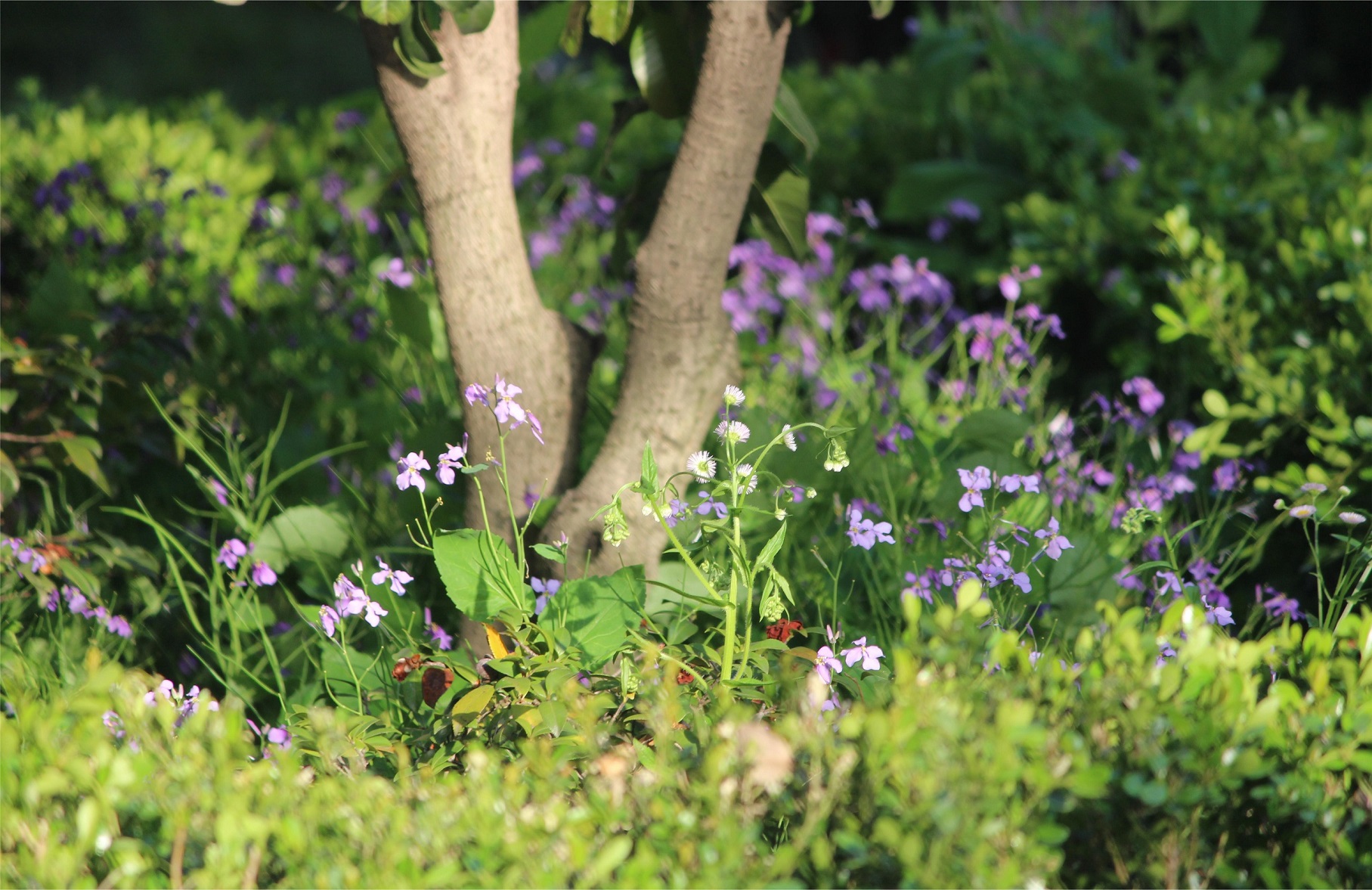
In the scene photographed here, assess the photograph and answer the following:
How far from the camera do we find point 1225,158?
328 centimetres

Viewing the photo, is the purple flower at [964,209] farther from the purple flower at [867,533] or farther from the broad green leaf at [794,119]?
the purple flower at [867,533]

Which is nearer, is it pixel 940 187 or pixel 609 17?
pixel 609 17

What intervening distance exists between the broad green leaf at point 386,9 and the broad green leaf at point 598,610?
96 centimetres

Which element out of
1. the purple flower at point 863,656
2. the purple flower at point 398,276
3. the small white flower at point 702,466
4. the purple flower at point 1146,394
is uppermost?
the purple flower at point 398,276

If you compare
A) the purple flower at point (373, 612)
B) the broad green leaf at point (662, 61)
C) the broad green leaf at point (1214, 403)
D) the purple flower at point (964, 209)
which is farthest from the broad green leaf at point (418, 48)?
the purple flower at point (964, 209)

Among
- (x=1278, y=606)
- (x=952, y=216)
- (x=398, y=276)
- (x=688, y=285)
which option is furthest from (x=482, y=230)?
(x=952, y=216)

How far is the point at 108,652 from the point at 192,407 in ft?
1.83

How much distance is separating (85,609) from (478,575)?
0.88m

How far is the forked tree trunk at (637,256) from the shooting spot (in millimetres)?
2057

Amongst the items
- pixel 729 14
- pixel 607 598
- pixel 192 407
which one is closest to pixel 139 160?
pixel 192 407

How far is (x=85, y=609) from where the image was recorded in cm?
214

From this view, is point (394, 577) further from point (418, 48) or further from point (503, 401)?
point (418, 48)

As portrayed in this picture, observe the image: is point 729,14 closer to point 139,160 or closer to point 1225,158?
point 1225,158

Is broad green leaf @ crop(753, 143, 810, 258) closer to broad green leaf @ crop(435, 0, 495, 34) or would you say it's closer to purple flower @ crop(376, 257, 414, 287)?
broad green leaf @ crop(435, 0, 495, 34)
